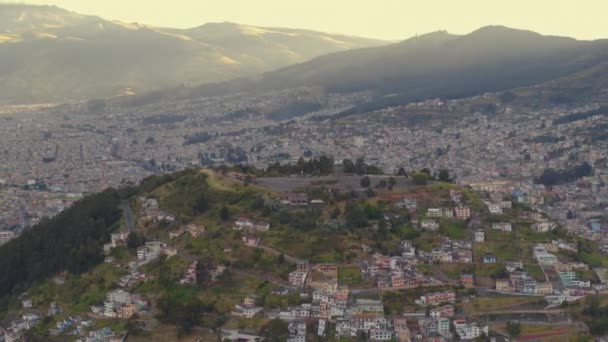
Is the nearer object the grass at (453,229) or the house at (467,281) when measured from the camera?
the house at (467,281)

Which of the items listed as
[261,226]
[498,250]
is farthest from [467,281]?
[261,226]

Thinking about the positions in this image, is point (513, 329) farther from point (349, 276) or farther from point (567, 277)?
point (349, 276)

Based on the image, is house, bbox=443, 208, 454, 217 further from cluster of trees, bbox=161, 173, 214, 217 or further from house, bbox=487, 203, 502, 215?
cluster of trees, bbox=161, 173, 214, 217

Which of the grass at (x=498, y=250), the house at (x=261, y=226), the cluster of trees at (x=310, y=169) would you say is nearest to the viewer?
the grass at (x=498, y=250)

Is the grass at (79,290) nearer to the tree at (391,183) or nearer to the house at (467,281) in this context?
the tree at (391,183)

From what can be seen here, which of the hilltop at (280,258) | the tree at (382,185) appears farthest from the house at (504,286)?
the tree at (382,185)

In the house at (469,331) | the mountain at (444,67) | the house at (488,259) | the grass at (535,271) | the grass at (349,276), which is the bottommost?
the mountain at (444,67)
